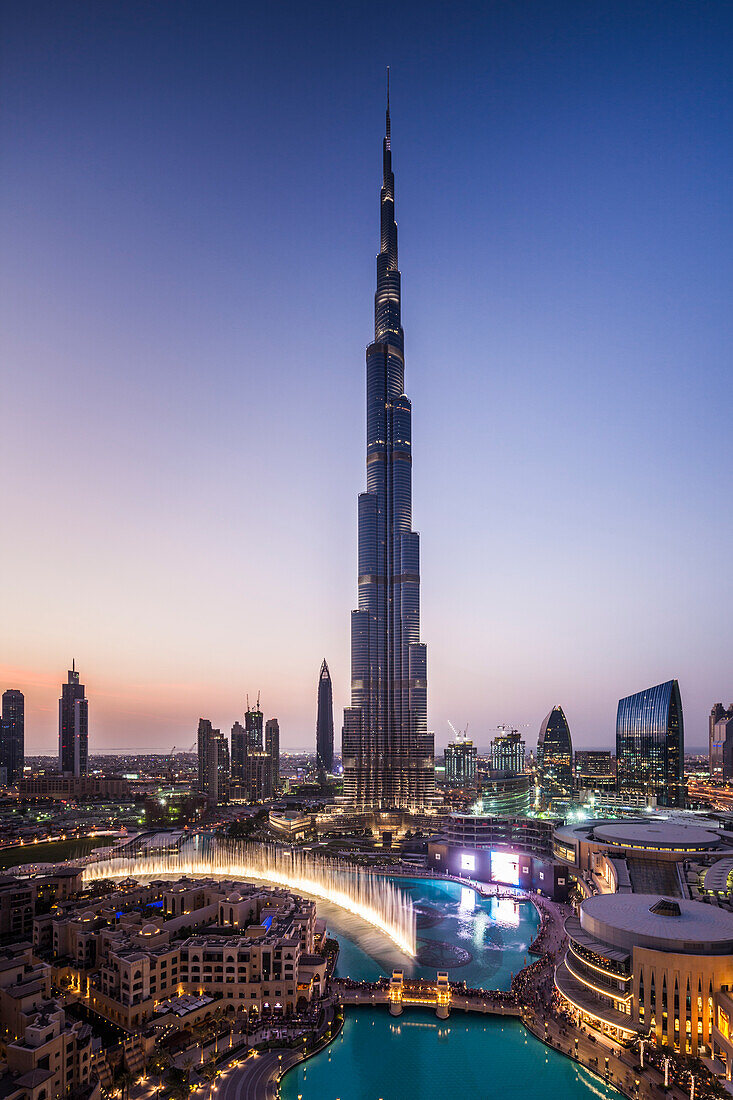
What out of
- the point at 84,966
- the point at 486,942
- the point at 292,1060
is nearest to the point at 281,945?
the point at 292,1060

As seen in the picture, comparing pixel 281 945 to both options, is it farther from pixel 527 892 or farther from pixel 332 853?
pixel 332 853

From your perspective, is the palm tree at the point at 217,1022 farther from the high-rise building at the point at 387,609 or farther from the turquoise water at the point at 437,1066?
the high-rise building at the point at 387,609

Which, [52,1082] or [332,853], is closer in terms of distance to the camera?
[52,1082]

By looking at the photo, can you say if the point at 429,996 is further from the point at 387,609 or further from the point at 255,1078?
the point at 387,609

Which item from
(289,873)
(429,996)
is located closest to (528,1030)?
(429,996)

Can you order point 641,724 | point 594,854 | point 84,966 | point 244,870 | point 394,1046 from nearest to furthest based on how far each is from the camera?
point 394,1046
point 84,966
point 594,854
point 244,870
point 641,724

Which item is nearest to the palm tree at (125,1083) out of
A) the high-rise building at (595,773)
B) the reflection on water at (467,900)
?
the reflection on water at (467,900)
